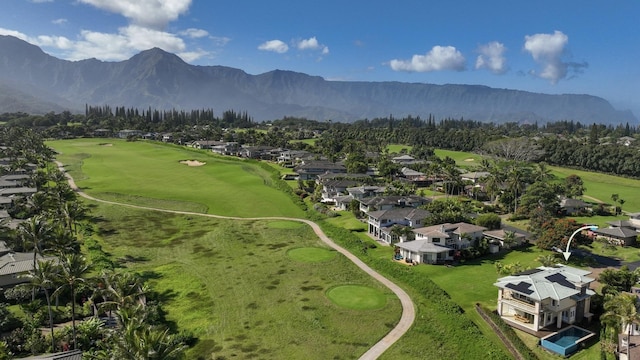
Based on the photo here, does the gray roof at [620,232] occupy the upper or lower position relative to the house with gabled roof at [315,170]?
lower

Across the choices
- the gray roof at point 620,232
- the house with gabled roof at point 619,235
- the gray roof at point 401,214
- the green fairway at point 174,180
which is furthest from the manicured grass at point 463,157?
the gray roof at point 401,214

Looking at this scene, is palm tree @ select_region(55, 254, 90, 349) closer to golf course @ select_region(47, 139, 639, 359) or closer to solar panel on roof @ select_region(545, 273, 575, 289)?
golf course @ select_region(47, 139, 639, 359)

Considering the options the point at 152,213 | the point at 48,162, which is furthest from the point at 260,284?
the point at 48,162

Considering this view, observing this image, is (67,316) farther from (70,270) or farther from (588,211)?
(588,211)

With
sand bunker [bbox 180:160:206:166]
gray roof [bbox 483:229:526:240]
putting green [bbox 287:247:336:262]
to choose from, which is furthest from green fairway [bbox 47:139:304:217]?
gray roof [bbox 483:229:526:240]

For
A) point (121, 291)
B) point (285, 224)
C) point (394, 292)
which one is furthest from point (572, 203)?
point (121, 291)

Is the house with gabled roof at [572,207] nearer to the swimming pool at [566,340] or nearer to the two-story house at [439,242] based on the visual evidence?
the two-story house at [439,242]
